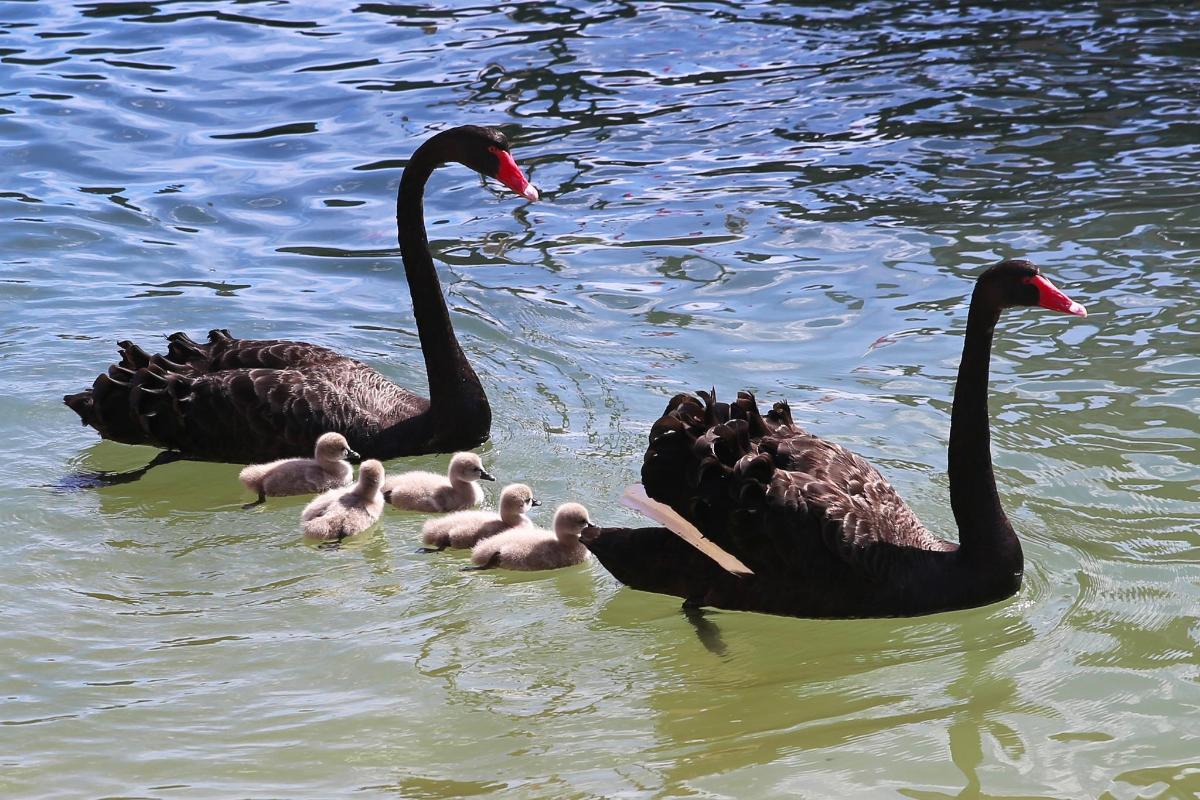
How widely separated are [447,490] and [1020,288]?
236cm

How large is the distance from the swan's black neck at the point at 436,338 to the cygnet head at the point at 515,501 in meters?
0.87

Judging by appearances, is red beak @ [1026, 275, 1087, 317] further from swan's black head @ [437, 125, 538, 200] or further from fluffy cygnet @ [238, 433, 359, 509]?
fluffy cygnet @ [238, 433, 359, 509]

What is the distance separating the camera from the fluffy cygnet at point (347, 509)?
5746mm

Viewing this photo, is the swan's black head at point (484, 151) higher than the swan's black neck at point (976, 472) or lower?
higher

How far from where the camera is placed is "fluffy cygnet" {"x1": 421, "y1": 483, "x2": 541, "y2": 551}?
5.68 metres

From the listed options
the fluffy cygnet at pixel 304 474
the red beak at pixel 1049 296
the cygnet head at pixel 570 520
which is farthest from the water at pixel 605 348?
the red beak at pixel 1049 296

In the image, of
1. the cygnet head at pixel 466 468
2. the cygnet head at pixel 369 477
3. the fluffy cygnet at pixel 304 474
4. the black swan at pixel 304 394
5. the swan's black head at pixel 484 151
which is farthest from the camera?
the swan's black head at pixel 484 151

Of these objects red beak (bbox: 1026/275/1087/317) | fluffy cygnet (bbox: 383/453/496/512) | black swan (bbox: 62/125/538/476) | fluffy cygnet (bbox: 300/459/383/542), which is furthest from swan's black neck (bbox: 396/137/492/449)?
red beak (bbox: 1026/275/1087/317)

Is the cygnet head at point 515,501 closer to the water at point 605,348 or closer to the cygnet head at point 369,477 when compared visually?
the water at point 605,348

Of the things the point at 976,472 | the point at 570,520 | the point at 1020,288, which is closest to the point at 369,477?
the point at 570,520

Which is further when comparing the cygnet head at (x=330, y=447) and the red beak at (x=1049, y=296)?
the cygnet head at (x=330, y=447)

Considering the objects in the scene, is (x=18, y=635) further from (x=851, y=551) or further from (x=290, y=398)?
(x=851, y=551)

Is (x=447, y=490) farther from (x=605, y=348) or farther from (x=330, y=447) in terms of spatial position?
(x=605, y=348)

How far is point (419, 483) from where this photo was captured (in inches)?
245
